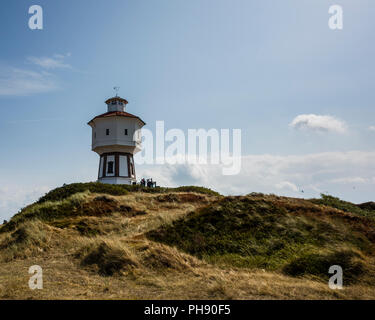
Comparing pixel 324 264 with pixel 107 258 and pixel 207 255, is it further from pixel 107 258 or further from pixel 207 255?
pixel 107 258

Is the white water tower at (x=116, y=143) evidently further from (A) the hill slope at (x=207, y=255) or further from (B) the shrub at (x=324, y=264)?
(B) the shrub at (x=324, y=264)

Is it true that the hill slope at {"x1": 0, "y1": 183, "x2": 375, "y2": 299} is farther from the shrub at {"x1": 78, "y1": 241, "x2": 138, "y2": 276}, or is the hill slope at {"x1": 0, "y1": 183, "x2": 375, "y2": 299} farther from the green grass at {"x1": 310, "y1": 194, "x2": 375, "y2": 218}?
the green grass at {"x1": 310, "y1": 194, "x2": 375, "y2": 218}

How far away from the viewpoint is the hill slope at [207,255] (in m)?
7.89

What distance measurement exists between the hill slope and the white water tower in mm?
21419

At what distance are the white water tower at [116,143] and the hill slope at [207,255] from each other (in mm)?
21419

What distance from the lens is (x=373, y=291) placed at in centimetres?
814

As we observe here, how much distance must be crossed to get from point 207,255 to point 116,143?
1158 inches

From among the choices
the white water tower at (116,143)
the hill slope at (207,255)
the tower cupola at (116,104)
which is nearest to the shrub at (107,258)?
the hill slope at (207,255)

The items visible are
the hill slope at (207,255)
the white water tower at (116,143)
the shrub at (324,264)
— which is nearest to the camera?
the hill slope at (207,255)

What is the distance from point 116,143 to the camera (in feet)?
129

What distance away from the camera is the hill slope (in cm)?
789

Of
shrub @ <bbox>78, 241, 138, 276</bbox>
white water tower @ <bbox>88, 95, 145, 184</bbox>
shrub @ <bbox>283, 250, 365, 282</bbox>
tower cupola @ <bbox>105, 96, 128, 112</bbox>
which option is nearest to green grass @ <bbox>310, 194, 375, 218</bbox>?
shrub @ <bbox>283, 250, 365, 282</bbox>
